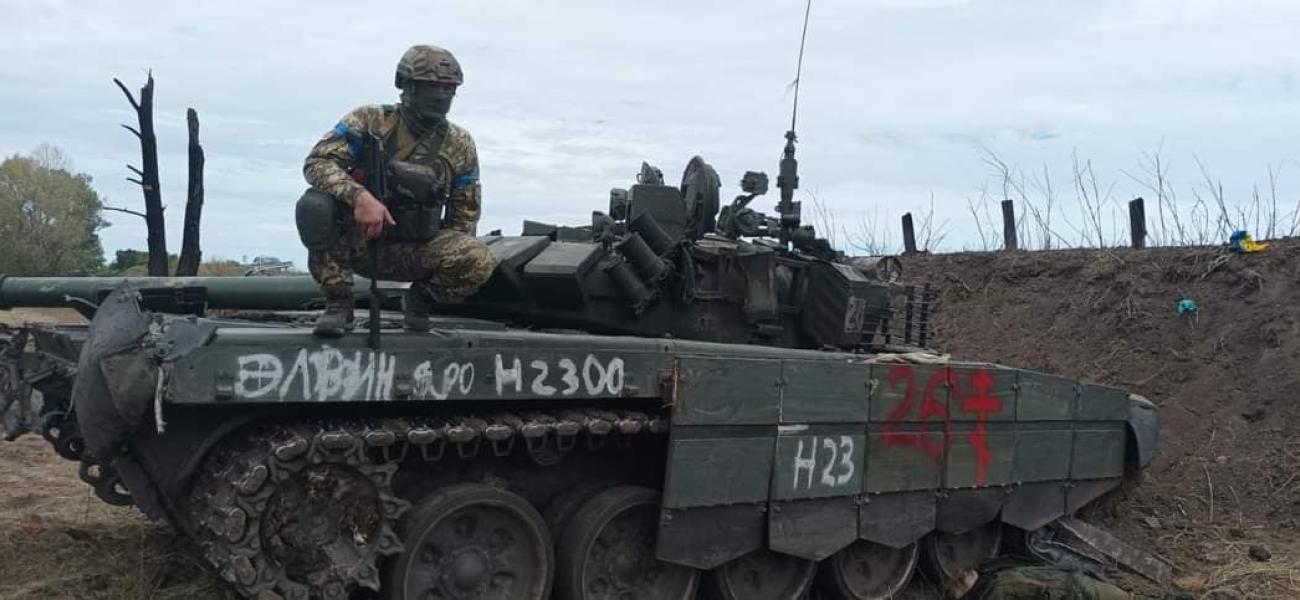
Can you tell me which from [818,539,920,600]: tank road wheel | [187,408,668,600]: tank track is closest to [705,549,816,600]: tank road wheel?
[818,539,920,600]: tank road wheel

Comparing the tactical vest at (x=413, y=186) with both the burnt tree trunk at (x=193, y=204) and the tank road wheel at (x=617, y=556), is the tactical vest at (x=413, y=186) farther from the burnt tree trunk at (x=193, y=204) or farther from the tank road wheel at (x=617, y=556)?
the burnt tree trunk at (x=193, y=204)

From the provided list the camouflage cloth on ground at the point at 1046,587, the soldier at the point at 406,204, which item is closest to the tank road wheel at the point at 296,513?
the soldier at the point at 406,204

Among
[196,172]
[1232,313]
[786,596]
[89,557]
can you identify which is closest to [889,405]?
[786,596]

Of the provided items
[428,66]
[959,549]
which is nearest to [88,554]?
[428,66]

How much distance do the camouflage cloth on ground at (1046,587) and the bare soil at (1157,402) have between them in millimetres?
910

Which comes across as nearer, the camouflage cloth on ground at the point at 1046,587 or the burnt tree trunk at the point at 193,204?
the camouflage cloth on ground at the point at 1046,587

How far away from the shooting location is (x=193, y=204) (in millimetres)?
16547

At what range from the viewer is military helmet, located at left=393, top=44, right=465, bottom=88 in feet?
19.2

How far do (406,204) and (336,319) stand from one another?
27.1 inches

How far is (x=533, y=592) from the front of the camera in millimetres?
6320

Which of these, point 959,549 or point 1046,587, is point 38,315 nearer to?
point 959,549

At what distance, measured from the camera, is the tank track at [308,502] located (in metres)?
5.20

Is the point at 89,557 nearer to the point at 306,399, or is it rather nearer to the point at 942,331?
the point at 306,399

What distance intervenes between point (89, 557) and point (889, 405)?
15.7ft
